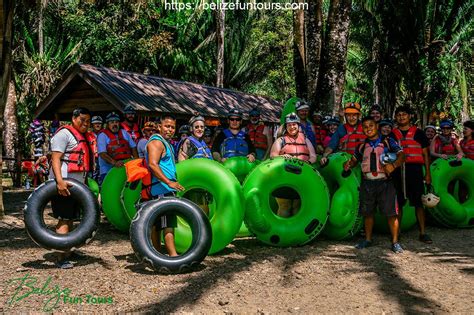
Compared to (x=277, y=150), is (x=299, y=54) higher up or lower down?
higher up

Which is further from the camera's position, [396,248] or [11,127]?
[11,127]

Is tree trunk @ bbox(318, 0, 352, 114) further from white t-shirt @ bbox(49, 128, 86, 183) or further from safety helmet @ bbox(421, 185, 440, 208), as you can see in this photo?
white t-shirt @ bbox(49, 128, 86, 183)

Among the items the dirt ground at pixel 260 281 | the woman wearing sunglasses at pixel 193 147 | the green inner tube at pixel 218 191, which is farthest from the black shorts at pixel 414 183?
the woman wearing sunglasses at pixel 193 147

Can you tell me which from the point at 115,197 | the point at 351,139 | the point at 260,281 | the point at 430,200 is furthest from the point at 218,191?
the point at 430,200

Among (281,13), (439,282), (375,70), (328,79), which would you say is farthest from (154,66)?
(439,282)

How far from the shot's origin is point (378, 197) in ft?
19.8

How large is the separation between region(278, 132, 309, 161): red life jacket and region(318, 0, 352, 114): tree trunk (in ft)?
9.29

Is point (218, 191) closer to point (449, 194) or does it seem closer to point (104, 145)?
point (104, 145)

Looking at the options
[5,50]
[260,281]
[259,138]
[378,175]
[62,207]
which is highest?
[5,50]

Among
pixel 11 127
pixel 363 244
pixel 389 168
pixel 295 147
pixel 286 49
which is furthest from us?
pixel 286 49

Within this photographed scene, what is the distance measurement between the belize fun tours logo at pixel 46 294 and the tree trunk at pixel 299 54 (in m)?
7.38

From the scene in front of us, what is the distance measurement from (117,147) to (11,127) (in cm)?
948

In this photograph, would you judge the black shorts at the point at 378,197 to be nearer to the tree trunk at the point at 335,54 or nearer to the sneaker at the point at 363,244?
the sneaker at the point at 363,244

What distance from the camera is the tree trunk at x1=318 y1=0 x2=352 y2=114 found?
29.6 ft
